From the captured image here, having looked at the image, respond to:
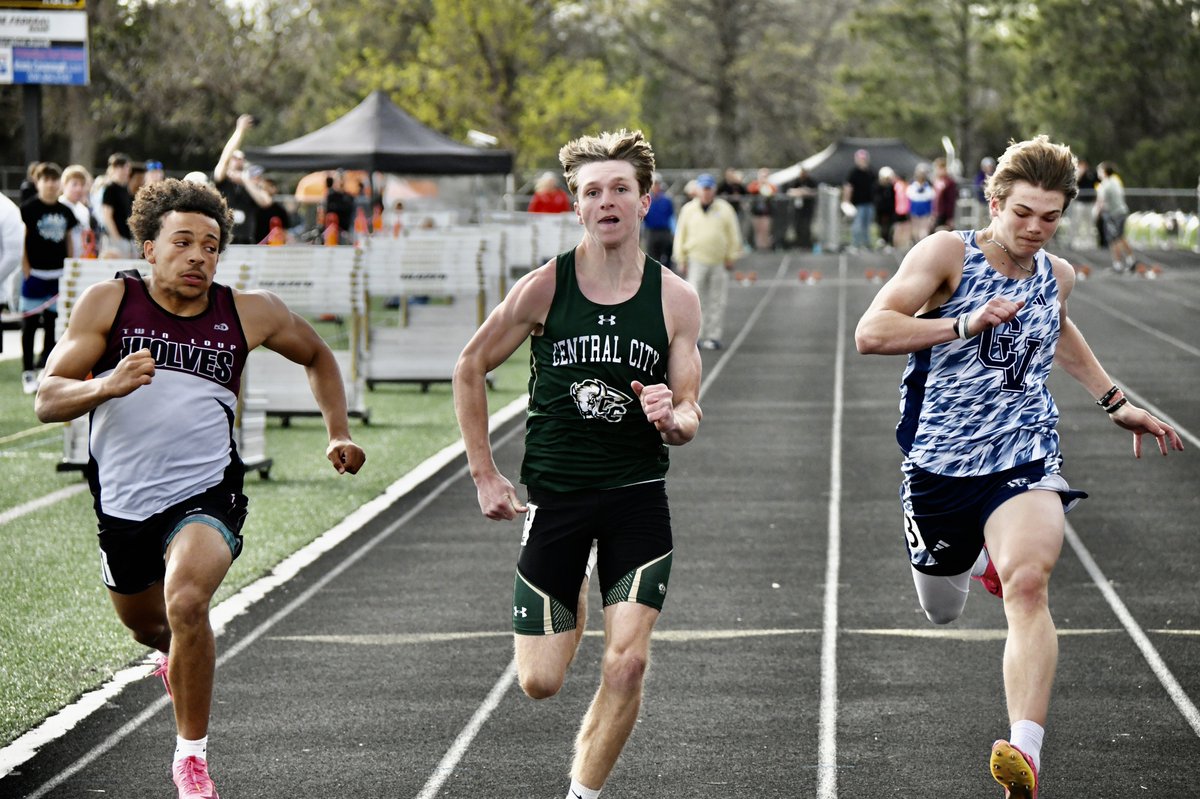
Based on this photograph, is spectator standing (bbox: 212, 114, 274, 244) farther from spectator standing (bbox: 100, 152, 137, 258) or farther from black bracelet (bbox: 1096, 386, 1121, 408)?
black bracelet (bbox: 1096, 386, 1121, 408)

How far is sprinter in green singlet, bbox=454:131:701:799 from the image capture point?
17.4 feet

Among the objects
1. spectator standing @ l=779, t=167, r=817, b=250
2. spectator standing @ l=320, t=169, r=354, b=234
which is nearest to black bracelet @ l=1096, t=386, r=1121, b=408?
spectator standing @ l=320, t=169, r=354, b=234

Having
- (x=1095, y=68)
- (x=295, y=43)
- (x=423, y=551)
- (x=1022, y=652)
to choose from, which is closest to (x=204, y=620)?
(x=1022, y=652)

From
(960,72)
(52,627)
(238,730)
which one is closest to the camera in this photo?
(238,730)

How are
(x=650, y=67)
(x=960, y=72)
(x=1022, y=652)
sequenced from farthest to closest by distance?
(x=650, y=67) < (x=960, y=72) < (x=1022, y=652)

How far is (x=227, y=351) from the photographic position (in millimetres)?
5676

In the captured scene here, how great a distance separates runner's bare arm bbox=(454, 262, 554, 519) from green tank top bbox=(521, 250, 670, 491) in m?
0.05

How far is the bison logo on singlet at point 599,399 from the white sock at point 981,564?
1.45 m

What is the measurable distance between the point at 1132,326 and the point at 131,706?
65.8 ft

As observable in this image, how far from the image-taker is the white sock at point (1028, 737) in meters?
5.09

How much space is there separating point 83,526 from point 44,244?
6555mm

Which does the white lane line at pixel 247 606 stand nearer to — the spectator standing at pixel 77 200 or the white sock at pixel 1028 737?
the white sock at pixel 1028 737

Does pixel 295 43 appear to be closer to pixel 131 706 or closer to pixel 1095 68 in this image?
pixel 1095 68

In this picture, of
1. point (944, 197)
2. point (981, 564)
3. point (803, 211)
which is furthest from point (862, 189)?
point (981, 564)
